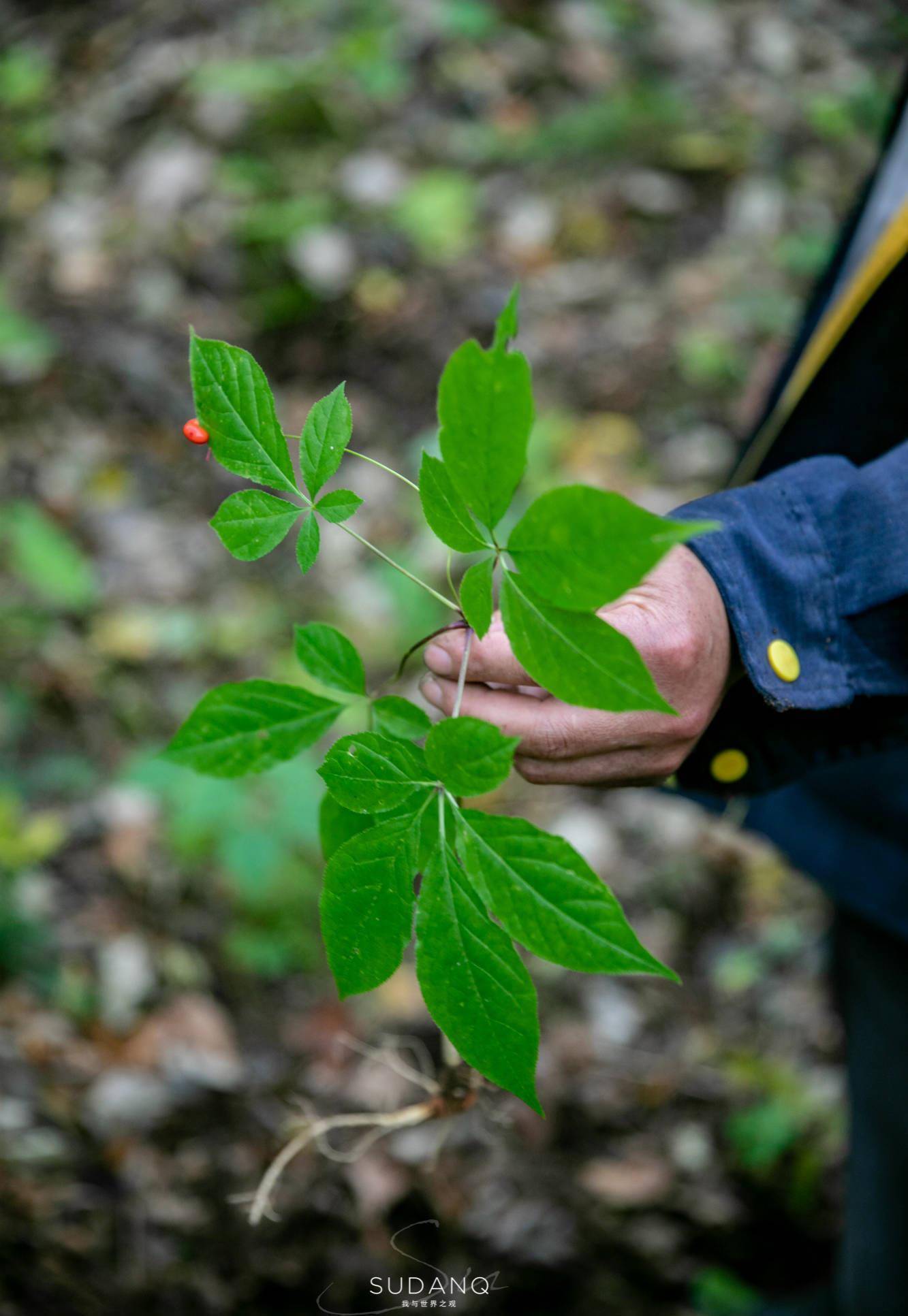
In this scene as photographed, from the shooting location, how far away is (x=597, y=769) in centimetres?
88

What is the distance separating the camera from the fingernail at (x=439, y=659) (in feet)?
2.68

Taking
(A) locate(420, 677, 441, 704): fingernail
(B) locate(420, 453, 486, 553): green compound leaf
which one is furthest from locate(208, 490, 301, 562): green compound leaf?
(A) locate(420, 677, 441, 704): fingernail

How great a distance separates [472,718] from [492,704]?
210 millimetres

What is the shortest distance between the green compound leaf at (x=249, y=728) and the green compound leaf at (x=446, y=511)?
0.73ft

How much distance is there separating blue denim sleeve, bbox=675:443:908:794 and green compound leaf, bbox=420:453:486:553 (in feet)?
0.83

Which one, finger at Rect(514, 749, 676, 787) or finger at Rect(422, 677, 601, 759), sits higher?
finger at Rect(422, 677, 601, 759)

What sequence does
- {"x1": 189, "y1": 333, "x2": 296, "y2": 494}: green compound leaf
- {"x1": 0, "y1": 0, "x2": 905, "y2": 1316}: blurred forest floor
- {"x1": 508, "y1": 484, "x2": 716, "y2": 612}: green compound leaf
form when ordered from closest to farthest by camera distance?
{"x1": 508, "y1": 484, "x2": 716, "y2": 612}: green compound leaf, {"x1": 189, "y1": 333, "x2": 296, "y2": 494}: green compound leaf, {"x1": 0, "y1": 0, "x2": 905, "y2": 1316}: blurred forest floor

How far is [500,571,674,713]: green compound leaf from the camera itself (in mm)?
594

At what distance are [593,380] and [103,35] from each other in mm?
2726

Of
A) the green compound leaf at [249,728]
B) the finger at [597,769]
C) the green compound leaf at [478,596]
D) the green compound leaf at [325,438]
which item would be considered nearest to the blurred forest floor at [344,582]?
the finger at [597,769]

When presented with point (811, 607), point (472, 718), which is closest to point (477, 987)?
point (472, 718)

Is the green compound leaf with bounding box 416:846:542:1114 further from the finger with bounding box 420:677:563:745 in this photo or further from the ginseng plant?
the finger with bounding box 420:677:563:745

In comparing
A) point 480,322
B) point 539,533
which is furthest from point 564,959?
point 480,322

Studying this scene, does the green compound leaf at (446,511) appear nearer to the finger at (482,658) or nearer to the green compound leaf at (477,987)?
the finger at (482,658)
